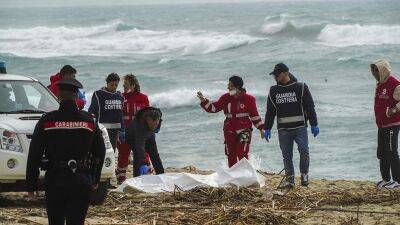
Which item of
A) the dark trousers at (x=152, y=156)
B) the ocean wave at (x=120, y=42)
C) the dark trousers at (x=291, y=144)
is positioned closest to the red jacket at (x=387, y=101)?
the dark trousers at (x=291, y=144)

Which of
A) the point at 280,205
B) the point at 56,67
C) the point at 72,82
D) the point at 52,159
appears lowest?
the point at 280,205

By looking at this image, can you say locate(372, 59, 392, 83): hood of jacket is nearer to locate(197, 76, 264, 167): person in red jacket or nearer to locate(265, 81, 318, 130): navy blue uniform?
locate(265, 81, 318, 130): navy blue uniform

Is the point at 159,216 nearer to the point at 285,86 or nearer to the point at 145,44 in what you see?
the point at 285,86

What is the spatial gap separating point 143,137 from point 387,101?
125 inches

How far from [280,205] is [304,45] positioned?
41136 millimetres

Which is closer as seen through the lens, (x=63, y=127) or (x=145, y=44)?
(x=63, y=127)

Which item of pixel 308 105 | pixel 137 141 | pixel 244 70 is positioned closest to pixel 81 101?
pixel 137 141

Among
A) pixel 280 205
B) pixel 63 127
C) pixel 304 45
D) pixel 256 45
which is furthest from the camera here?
pixel 256 45

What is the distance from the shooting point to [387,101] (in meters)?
11.5

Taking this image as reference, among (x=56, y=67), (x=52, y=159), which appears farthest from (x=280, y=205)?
(x=56, y=67)

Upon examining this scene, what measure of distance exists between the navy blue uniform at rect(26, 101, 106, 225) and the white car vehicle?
3220 mm

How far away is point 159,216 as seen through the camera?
368 inches

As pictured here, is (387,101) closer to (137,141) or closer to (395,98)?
(395,98)

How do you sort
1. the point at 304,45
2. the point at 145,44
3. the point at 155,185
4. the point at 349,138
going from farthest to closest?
1. the point at 145,44
2. the point at 304,45
3. the point at 349,138
4. the point at 155,185
